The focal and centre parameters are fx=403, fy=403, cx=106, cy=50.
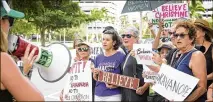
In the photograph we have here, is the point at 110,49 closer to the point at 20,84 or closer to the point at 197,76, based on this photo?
the point at 197,76

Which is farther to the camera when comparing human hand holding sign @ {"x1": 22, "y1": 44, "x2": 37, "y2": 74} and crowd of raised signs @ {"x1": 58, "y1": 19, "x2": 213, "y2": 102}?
crowd of raised signs @ {"x1": 58, "y1": 19, "x2": 213, "y2": 102}

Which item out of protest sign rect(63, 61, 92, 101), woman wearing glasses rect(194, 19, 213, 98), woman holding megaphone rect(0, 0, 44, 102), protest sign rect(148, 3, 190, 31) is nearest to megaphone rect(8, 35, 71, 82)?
woman holding megaphone rect(0, 0, 44, 102)

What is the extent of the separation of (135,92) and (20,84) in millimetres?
3661

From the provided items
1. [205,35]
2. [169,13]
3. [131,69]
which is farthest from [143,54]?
[169,13]

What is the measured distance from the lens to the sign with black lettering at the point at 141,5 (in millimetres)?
7648

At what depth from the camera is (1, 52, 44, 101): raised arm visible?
1636 mm

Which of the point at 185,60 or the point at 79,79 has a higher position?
the point at 185,60

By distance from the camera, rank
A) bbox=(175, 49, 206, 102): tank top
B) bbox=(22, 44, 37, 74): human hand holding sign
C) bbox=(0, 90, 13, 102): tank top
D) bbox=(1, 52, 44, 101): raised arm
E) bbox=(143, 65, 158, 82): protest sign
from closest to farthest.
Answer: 1. bbox=(1, 52, 44, 101): raised arm
2. bbox=(0, 90, 13, 102): tank top
3. bbox=(22, 44, 37, 74): human hand holding sign
4. bbox=(175, 49, 206, 102): tank top
5. bbox=(143, 65, 158, 82): protest sign

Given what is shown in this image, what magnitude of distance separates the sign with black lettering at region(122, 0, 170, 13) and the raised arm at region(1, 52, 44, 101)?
20.1 feet

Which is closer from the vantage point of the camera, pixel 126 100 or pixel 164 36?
pixel 126 100

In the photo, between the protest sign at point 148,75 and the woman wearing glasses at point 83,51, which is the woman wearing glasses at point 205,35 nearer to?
the protest sign at point 148,75

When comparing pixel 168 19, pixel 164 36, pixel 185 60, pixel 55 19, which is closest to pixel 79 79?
pixel 185 60

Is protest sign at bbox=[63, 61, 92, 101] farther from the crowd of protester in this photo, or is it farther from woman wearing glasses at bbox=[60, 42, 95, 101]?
woman wearing glasses at bbox=[60, 42, 95, 101]

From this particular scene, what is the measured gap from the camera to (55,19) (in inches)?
1625
